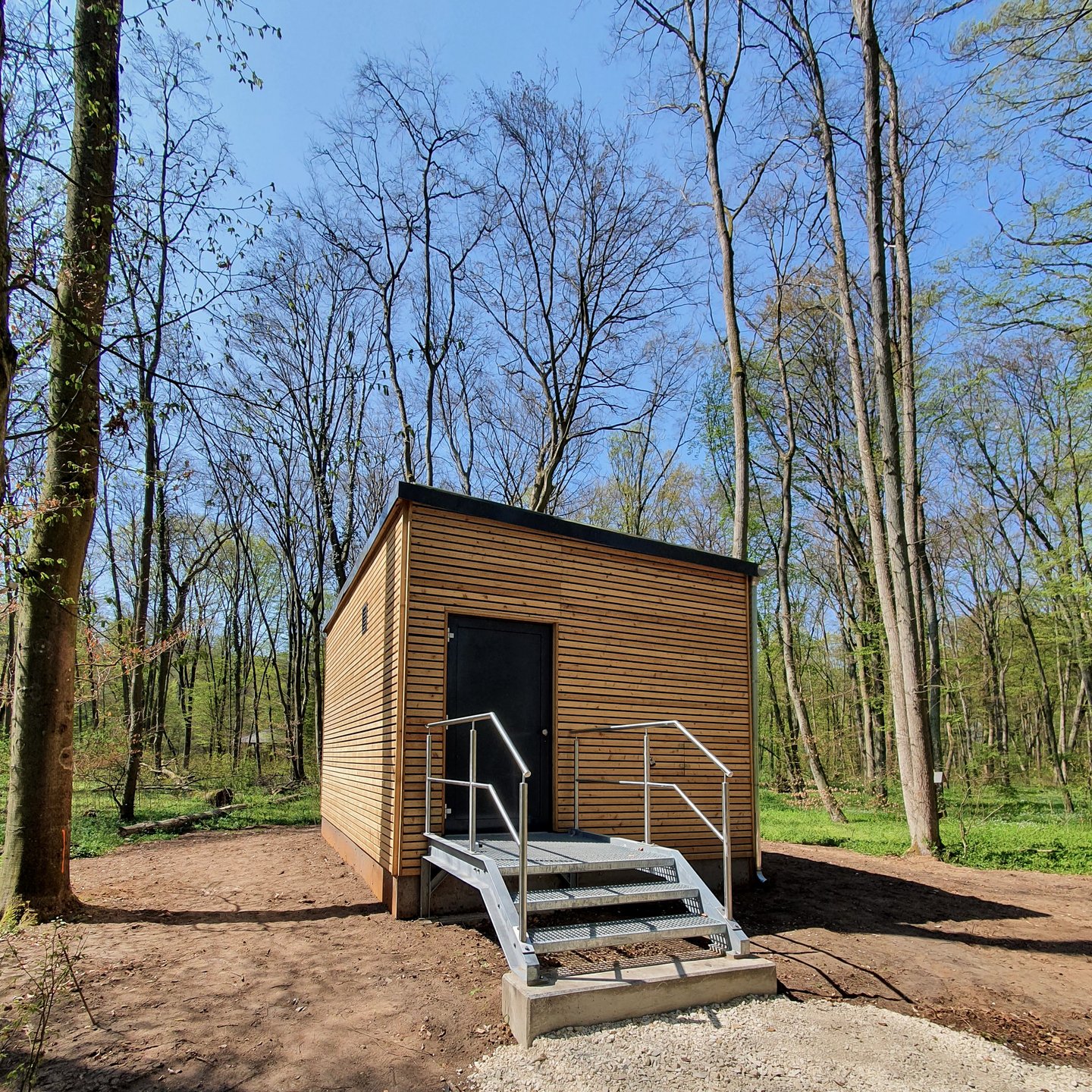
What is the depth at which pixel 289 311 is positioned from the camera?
17672 millimetres

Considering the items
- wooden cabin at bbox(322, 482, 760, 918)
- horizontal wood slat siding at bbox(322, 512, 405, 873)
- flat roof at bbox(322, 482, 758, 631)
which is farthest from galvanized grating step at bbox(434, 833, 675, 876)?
flat roof at bbox(322, 482, 758, 631)

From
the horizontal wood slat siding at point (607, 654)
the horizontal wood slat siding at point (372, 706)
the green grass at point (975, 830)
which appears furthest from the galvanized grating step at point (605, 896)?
the green grass at point (975, 830)

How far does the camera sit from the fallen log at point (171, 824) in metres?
11.0

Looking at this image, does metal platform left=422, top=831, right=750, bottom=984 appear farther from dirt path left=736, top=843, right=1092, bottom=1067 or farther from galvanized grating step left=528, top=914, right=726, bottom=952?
dirt path left=736, top=843, right=1092, bottom=1067

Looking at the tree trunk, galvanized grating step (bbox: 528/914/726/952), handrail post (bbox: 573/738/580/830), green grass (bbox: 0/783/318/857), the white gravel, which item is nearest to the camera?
the white gravel

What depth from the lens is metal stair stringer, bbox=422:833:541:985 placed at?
3643 millimetres

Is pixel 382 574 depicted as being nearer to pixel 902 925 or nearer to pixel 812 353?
pixel 902 925

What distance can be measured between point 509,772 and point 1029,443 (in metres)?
18.9

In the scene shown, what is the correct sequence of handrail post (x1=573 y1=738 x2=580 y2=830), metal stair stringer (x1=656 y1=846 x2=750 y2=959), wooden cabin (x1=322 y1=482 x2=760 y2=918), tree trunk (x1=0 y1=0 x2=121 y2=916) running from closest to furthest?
metal stair stringer (x1=656 y1=846 x2=750 y2=959), tree trunk (x1=0 y1=0 x2=121 y2=916), wooden cabin (x1=322 y1=482 x2=760 y2=918), handrail post (x1=573 y1=738 x2=580 y2=830)

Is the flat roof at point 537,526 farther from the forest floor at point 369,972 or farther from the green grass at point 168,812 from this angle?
the green grass at point 168,812

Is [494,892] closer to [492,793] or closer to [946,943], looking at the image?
[492,793]

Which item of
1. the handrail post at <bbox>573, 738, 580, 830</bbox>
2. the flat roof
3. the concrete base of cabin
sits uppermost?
the flat roof

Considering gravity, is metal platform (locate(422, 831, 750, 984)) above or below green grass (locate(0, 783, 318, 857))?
above

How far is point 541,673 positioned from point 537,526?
4.36ft
